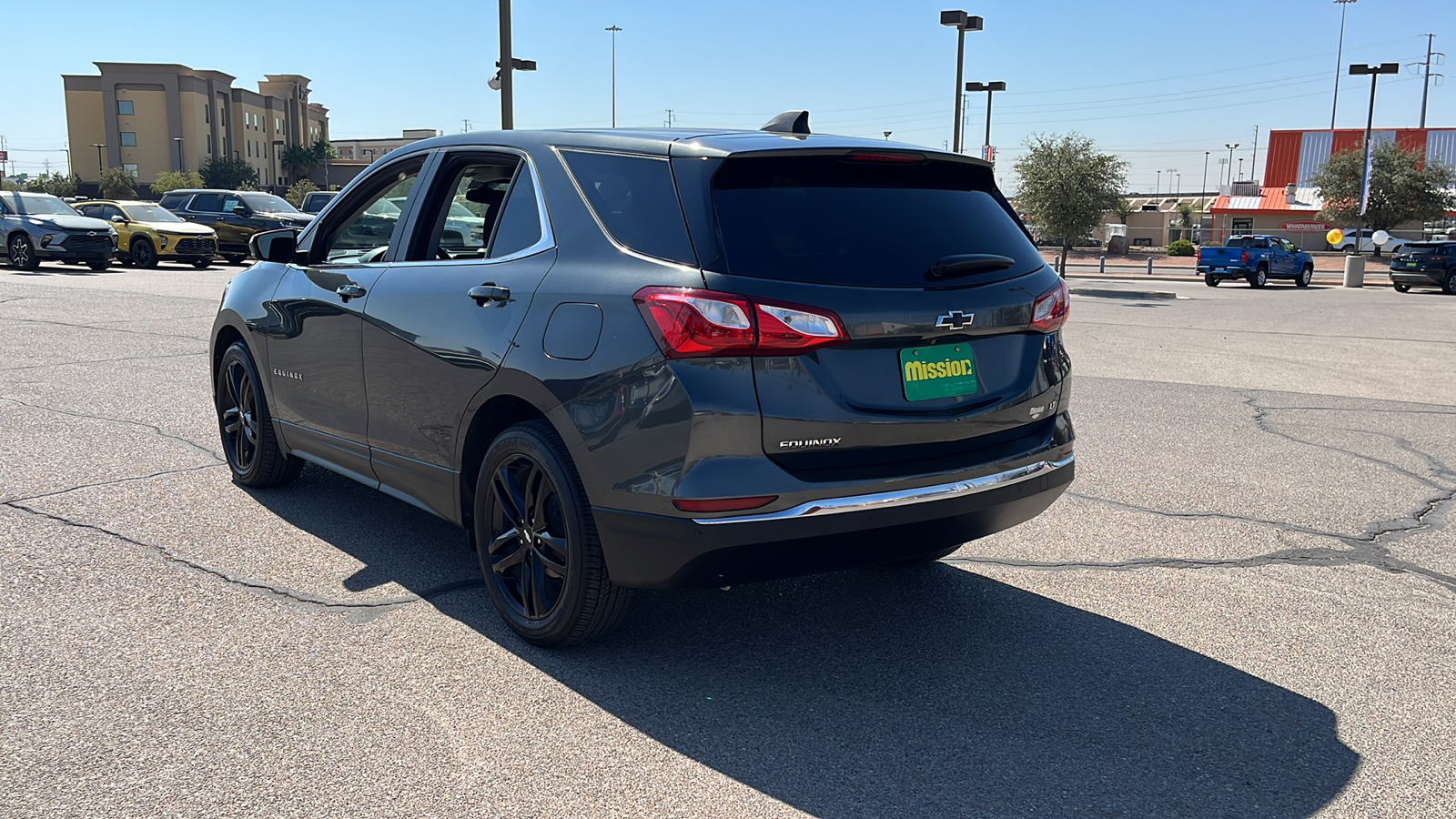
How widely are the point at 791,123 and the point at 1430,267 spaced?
33981mm

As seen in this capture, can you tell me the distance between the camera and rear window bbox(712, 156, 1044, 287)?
3.40m

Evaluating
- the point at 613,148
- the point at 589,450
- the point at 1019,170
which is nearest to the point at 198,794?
the point at 589,450

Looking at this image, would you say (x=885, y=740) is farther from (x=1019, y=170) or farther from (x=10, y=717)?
(x=1019, y=170)

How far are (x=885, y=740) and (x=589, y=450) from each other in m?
1.20

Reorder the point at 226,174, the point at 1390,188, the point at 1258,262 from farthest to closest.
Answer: the point at 226,174, the point at 1390,188, the point at 1258,262

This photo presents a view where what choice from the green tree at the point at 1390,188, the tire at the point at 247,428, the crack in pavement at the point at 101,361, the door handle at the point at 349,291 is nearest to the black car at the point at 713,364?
the door handle at the point at 349,291

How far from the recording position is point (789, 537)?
3.31m

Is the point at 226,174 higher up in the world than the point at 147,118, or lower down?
lower down

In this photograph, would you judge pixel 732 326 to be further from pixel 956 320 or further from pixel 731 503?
pixel 956 320

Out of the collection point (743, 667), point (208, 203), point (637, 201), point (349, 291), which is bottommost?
point (743, 667)

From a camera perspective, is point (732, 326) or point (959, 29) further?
point (959, 29)

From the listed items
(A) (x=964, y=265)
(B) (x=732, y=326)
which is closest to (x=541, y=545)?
(B) (x=732, y=326)

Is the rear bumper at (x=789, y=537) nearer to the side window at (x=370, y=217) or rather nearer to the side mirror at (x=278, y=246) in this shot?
the side window at (x=370, y=217)

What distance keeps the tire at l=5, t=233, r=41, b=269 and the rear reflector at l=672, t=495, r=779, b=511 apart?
86.2 ft
